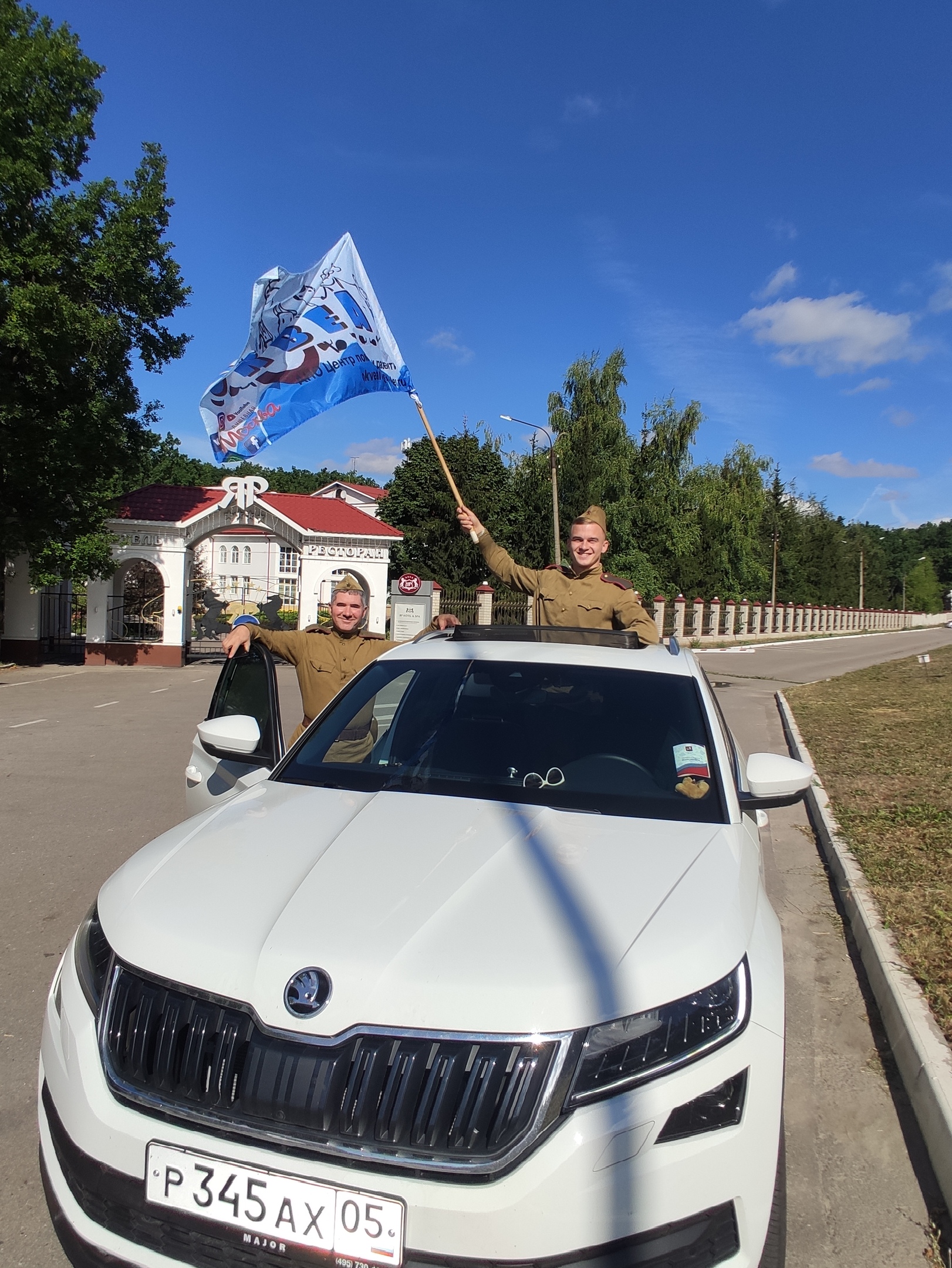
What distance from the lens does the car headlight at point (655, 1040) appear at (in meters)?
1.68

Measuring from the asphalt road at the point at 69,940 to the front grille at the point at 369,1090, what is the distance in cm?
92

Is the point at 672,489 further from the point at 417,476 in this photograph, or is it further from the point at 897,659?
the point at 897,659

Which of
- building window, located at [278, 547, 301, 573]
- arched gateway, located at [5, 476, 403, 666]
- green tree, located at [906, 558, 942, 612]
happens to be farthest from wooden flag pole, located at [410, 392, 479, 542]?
green tree, located at [906, 558, 942, 612]

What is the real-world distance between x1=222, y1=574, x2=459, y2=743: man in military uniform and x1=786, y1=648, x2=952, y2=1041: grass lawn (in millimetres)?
2695

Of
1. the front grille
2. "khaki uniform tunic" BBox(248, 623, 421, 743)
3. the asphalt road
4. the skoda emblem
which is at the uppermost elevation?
"khaki uniform tunic" BBox(248, 623, 421, 743)

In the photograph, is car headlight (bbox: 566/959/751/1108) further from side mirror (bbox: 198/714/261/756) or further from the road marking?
the road marking

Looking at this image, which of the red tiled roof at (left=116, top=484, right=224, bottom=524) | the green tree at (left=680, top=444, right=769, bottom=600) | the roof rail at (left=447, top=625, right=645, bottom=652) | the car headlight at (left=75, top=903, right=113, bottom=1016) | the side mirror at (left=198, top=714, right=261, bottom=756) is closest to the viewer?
the car headlight at (left=75, top=903, right=113, bottom=1016)

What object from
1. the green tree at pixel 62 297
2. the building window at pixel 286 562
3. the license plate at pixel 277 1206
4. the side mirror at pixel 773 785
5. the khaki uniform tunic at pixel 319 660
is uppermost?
the green tree at pixel 62 297

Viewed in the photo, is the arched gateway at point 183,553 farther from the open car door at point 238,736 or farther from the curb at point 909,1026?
the curb at point 909,1026

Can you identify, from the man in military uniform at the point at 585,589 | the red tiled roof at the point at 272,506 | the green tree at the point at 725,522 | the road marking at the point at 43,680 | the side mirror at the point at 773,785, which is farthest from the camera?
the green tree at the point at 725,522

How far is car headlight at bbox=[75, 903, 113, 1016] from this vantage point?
2.03 m

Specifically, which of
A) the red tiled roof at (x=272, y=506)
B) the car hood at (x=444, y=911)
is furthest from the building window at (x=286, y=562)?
the car hood at (x=444, y=911)

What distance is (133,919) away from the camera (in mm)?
2082

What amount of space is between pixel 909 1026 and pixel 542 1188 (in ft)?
7.58
